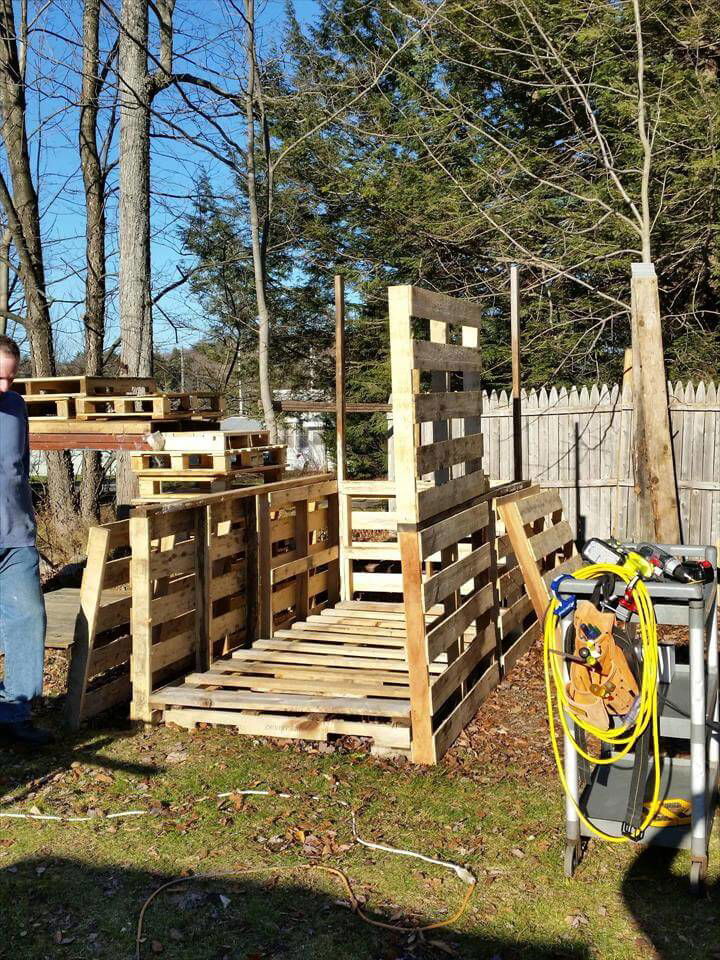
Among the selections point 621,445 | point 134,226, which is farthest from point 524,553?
point 134,226

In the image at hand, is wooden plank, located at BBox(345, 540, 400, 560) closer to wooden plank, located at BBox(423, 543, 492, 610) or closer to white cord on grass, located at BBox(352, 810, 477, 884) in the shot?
wooden plank, located at BBox(423, 543, 492, 610)

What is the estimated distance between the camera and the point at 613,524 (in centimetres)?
1118

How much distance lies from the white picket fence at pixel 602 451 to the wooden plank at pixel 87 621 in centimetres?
557

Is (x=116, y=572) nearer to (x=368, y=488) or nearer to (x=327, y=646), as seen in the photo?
(x=327, y=646)

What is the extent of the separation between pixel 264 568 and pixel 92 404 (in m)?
2.08

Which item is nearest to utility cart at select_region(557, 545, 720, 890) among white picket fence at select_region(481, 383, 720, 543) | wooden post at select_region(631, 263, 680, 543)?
wooden post at select_region(631, 263, 680, 543)

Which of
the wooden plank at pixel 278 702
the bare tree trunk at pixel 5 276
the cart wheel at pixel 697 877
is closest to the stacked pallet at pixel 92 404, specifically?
the wooden plank at pixel 278 702

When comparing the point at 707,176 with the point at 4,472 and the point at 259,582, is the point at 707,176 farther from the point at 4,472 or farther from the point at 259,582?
the point at 4,472

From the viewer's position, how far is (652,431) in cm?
916

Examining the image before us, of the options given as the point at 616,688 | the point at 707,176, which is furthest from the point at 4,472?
the point at 707,176

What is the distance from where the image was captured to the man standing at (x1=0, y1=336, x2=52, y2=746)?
5.36m

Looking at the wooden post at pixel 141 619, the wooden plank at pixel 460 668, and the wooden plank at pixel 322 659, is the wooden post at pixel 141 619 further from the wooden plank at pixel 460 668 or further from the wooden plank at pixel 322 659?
the wooden plank at pixel 460 668

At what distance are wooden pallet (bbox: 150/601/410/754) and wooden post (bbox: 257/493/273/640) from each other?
0.14m

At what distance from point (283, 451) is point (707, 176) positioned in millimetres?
8641
